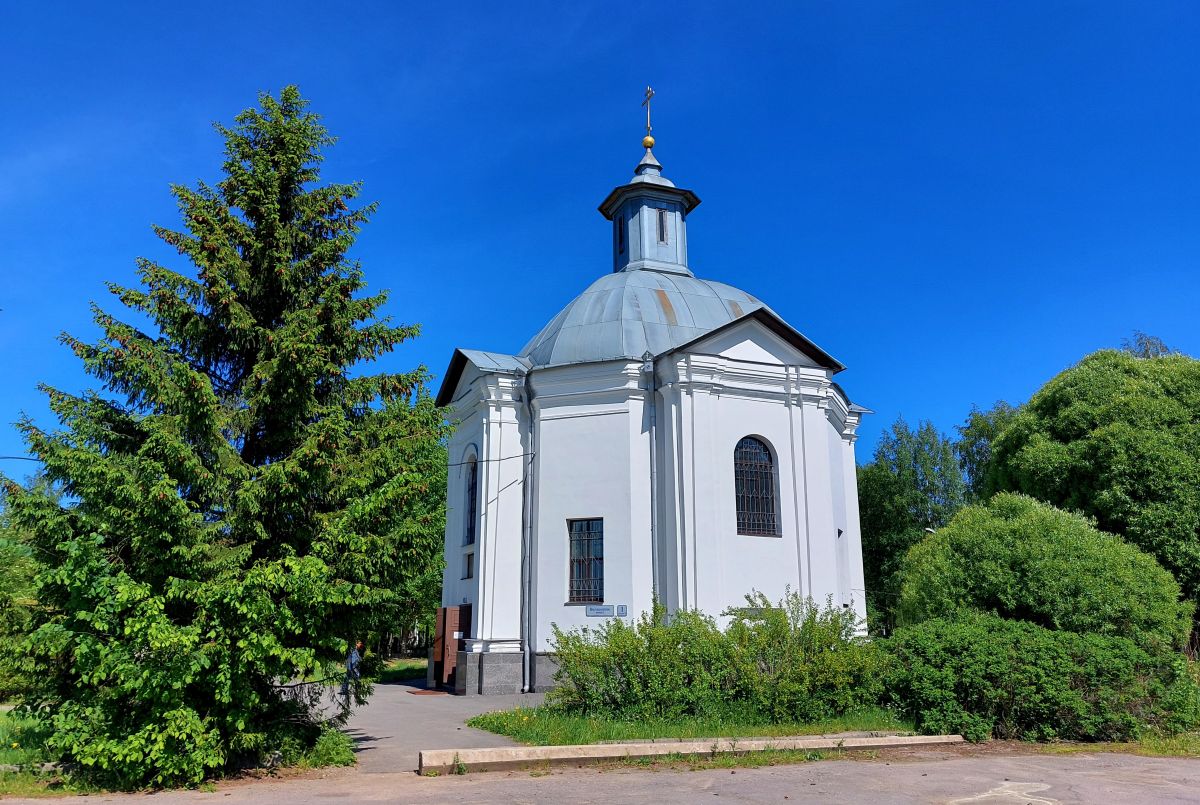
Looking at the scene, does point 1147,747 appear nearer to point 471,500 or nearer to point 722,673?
point 722,673

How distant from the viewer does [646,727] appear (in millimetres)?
11648

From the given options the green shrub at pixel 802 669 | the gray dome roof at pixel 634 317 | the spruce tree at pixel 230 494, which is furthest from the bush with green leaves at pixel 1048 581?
the spruce tree at pixel 230 494

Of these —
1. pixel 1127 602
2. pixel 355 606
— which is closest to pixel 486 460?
pixel 355 606

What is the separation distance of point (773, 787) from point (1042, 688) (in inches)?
214

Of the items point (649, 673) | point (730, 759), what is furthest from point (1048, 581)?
point (730, 759)

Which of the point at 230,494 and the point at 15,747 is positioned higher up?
the point at 230,494

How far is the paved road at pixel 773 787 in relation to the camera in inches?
310

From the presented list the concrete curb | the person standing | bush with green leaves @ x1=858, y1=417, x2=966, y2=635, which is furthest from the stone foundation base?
bush with green leaves @ x1=858, y1=417, x2=966, y2=635

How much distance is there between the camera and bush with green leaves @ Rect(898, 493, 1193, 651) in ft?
46.5

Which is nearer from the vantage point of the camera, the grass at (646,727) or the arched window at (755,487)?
the grass at (646,727)

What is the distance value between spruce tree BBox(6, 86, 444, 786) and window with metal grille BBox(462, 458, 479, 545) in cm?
1035

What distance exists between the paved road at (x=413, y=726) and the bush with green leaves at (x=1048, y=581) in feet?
27.7

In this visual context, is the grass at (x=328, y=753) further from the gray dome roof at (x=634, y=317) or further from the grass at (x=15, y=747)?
the gray dome roof at (x=634, y=317)

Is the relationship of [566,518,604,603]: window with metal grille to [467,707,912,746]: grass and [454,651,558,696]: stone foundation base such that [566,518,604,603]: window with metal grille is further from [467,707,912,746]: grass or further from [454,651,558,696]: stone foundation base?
[467,707,912,746]: grass
